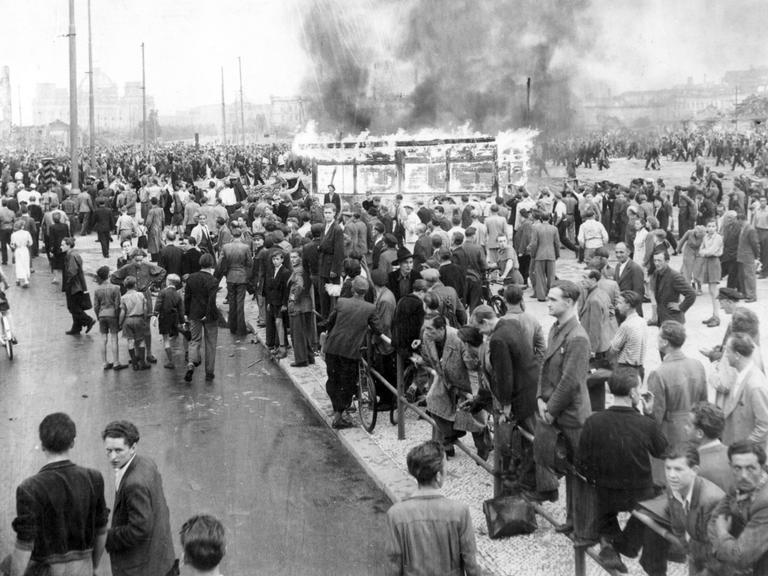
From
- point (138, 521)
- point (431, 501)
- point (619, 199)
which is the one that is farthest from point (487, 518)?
point (619, 199)

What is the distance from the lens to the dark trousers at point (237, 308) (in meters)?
13.3

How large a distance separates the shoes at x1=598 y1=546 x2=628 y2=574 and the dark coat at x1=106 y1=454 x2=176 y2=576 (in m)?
2.46

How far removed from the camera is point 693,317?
44.9 feet

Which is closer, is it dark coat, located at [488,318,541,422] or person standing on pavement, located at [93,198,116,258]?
dark coat, located at [488,318,541,422]

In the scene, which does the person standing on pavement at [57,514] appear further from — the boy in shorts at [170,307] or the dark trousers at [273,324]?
the dark trousers at [273,324]

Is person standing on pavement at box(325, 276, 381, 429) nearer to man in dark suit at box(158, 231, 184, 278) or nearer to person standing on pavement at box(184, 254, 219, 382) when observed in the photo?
person standing on pavement at box(184, 254, 219, 382)

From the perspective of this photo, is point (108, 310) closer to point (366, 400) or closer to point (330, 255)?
point (330, 255)

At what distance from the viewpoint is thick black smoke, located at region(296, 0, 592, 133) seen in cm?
4659

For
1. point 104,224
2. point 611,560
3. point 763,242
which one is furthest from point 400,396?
point 104,224

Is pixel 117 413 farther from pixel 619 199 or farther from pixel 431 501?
pixel 619 199

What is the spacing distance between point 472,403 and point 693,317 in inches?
311

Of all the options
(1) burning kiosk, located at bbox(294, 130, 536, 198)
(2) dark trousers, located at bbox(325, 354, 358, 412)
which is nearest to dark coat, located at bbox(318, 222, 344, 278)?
(2) dark trousers, located at bbox(325, 354, 358, 412)

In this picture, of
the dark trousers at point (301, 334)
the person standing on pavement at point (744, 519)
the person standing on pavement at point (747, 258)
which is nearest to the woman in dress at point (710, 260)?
the person standing on pavement at point (747, 258)

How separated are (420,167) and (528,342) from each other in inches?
754
